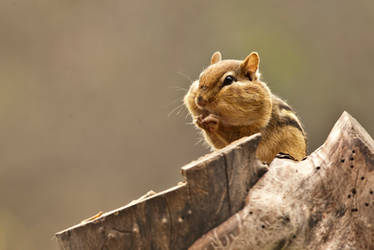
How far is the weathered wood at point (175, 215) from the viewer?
114 centimetres

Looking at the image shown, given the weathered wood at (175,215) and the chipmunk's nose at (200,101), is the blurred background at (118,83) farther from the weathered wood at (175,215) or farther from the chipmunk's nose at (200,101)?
the weathered wood at (175,215)

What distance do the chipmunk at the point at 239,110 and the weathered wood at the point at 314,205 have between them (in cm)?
21

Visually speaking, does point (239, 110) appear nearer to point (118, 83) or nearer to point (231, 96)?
point (231, 96)

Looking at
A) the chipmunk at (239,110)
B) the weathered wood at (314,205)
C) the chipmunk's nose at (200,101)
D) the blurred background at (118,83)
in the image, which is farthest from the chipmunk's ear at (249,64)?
the blurred background at (118,83)

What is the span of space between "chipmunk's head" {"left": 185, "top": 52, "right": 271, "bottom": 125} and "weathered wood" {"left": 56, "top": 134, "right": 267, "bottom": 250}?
28cm

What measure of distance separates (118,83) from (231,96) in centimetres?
210

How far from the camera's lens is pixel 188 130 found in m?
3.39

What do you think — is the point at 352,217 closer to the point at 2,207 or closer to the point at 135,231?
the point at 135,231

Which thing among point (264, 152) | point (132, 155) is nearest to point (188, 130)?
point (132, 155)

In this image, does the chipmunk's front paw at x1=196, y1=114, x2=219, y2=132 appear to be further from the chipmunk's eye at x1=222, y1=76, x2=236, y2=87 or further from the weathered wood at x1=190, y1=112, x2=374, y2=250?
the weathered wood at x1=190, y1=112, x2=374, y2=250

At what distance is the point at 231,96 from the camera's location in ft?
4.69

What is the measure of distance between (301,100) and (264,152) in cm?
175

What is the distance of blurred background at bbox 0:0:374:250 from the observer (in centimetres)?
317

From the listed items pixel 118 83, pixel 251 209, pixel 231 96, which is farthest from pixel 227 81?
pixel 118 83
